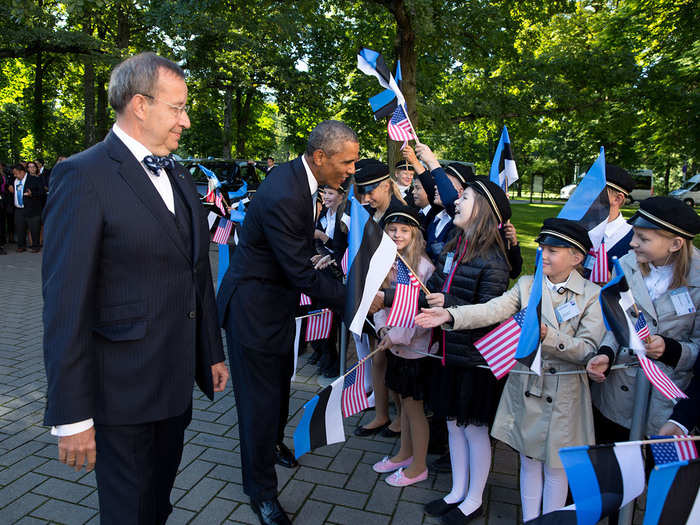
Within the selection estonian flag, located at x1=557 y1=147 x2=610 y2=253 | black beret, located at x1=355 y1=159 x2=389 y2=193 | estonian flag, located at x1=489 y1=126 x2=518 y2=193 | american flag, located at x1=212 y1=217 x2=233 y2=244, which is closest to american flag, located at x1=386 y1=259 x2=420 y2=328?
estonian flag, located at x1=557 y1=147 x2=610 y2=253

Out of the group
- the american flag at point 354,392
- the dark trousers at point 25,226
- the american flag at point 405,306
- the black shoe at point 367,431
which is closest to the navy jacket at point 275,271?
the american flag at point 405,306

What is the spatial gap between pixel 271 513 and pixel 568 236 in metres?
2.37

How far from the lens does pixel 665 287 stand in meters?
2.77

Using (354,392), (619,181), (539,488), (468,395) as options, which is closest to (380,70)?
(619,181)

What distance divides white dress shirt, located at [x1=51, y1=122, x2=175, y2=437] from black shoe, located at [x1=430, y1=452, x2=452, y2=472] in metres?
2.64

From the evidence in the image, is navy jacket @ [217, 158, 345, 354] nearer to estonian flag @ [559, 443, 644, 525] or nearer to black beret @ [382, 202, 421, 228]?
black beret @ [382, 202, 421, 228]

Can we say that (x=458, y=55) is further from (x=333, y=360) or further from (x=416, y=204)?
(x=333, y=360)

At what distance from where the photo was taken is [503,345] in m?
2.72

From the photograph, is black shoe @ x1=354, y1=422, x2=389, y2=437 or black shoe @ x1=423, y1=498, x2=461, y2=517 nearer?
black shoe @ x1=423, y1=498, x2=461, y2=517

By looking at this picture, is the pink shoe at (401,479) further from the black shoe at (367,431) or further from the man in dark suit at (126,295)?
the man in dark suit at (126,295)

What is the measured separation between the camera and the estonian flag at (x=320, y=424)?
3.06 metres

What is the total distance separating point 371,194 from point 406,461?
223 centimetres

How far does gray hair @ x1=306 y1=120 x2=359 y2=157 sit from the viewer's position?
9.38 ft

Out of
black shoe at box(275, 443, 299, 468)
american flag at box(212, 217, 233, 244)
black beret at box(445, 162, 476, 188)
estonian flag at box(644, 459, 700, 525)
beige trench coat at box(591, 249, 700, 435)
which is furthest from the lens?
american flag at box(212, 217, 233, 244)
